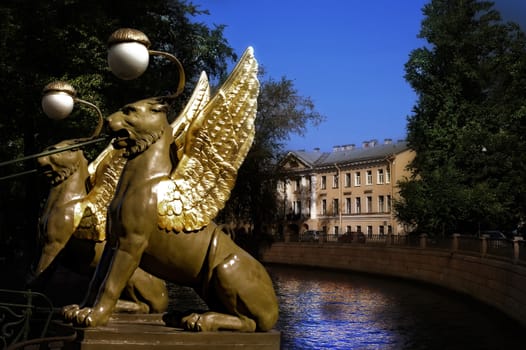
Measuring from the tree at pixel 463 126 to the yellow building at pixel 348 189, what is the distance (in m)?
15.7

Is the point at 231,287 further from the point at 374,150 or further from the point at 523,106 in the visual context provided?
the point at 374,150

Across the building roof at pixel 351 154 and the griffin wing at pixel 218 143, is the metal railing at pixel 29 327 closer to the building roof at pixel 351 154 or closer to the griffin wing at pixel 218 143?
the griffin wing at pixel 218 143

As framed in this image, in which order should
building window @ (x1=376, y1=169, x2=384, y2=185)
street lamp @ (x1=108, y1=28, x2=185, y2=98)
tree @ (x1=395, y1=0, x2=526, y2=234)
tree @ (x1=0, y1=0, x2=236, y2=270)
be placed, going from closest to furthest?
street lamp @ (x1=108, y1=28, x2=185, y2=98) → tree @ (x1=0, y1=0, x2=236, y2=270) → tree @ (x1=395, y1=0, x2=526, y2=234) → building window @ (x1=376, y1=169, x2=384, y2=185)

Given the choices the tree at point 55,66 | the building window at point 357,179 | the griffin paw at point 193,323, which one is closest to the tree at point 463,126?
the tree at point 55,66

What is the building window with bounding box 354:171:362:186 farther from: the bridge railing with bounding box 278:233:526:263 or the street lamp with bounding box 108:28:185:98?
the street lamp with bounding box 108:28:185:98

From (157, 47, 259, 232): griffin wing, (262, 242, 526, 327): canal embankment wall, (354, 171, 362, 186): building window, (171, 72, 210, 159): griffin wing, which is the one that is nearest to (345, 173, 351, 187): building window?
(354, 171, 362, 186): building window

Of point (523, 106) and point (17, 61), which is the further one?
point (523, 106)

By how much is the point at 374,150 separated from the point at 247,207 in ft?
80.0

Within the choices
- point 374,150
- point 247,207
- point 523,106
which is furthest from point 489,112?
point 374,150

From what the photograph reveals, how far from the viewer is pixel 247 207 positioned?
108 ft

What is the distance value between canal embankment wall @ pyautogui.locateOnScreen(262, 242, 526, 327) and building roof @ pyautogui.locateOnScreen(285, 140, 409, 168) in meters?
15.5

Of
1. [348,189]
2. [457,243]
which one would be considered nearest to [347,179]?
[348,189]

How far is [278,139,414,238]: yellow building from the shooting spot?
5078 centimetres

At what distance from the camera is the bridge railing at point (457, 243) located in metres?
17.4
